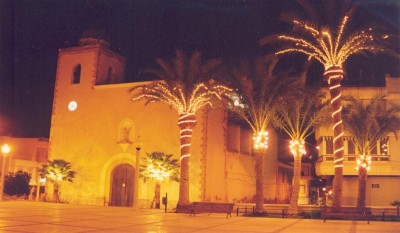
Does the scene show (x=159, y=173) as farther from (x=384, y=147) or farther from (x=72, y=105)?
(x=384, y=147)

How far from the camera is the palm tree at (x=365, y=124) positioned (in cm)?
2650

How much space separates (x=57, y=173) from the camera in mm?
33781

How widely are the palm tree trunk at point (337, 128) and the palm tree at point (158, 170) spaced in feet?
36.4

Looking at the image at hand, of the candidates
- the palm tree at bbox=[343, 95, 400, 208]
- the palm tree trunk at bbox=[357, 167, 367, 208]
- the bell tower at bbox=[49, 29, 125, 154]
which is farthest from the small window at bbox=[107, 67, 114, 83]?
the palm tree trunk at bbox=[357, 167, 367, 208]

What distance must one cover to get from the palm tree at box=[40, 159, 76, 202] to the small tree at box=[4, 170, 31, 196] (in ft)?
18.8

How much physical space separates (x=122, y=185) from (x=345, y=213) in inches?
670

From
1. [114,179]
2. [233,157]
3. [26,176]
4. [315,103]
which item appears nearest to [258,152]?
[315,103]

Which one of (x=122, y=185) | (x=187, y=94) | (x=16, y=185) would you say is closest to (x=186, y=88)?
(x=187, y=94)

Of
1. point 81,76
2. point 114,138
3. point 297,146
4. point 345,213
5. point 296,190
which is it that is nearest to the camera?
point 345,213

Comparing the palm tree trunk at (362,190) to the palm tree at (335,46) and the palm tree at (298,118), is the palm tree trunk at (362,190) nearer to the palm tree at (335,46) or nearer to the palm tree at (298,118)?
the palm tree at (298,118)

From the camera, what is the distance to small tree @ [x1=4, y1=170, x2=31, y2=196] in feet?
125

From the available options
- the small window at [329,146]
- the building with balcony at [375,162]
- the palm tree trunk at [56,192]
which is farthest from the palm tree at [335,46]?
the palm tree trunk at [56,192]

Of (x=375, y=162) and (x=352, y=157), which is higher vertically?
(x=352, y=157)

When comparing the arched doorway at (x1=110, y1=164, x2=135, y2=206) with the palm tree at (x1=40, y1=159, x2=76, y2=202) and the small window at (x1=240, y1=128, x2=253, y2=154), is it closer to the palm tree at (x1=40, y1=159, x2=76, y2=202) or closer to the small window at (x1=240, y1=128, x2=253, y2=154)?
the palm tree at (x1=40, y1=159, x2=76, y2=202)
